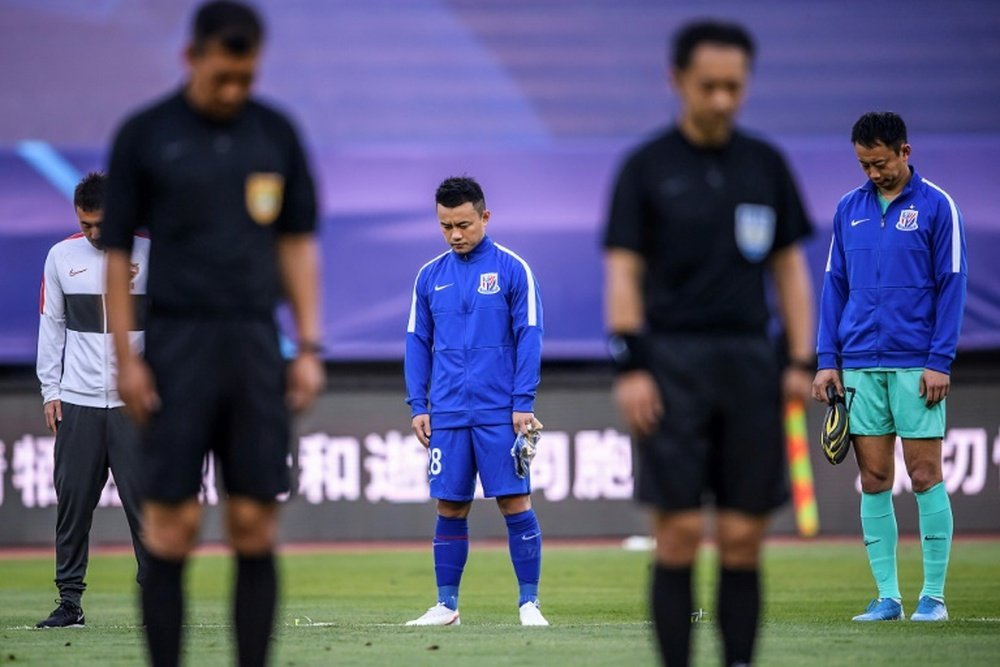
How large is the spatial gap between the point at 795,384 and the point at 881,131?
3170mm

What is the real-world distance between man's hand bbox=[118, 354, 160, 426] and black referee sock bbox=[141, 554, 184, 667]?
0.44 metres

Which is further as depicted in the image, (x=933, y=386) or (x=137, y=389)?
(x=933, y=386)

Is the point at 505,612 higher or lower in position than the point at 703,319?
lower

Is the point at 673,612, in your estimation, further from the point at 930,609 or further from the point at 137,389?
the point at 930,609

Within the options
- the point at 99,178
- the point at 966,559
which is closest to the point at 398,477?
the point at 966,559

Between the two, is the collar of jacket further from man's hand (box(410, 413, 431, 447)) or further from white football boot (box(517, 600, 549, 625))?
white football boot (box(517, 600, 549, 625))

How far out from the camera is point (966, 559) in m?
12.7

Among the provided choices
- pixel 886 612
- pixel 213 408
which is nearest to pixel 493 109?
pixel 886 612

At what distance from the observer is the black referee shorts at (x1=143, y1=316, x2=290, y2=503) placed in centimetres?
487

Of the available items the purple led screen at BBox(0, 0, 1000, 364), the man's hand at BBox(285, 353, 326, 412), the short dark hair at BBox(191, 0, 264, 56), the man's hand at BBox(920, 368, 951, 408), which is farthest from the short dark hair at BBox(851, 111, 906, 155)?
the purple led screen at BBox(0, 0, 1000, 364)

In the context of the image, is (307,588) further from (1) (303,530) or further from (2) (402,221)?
(2) (402,221)

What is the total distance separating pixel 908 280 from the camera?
812 centimetres

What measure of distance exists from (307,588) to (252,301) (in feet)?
21.5

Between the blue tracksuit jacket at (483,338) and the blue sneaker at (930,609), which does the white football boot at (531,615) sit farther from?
the blue sneaker at (930,609)
